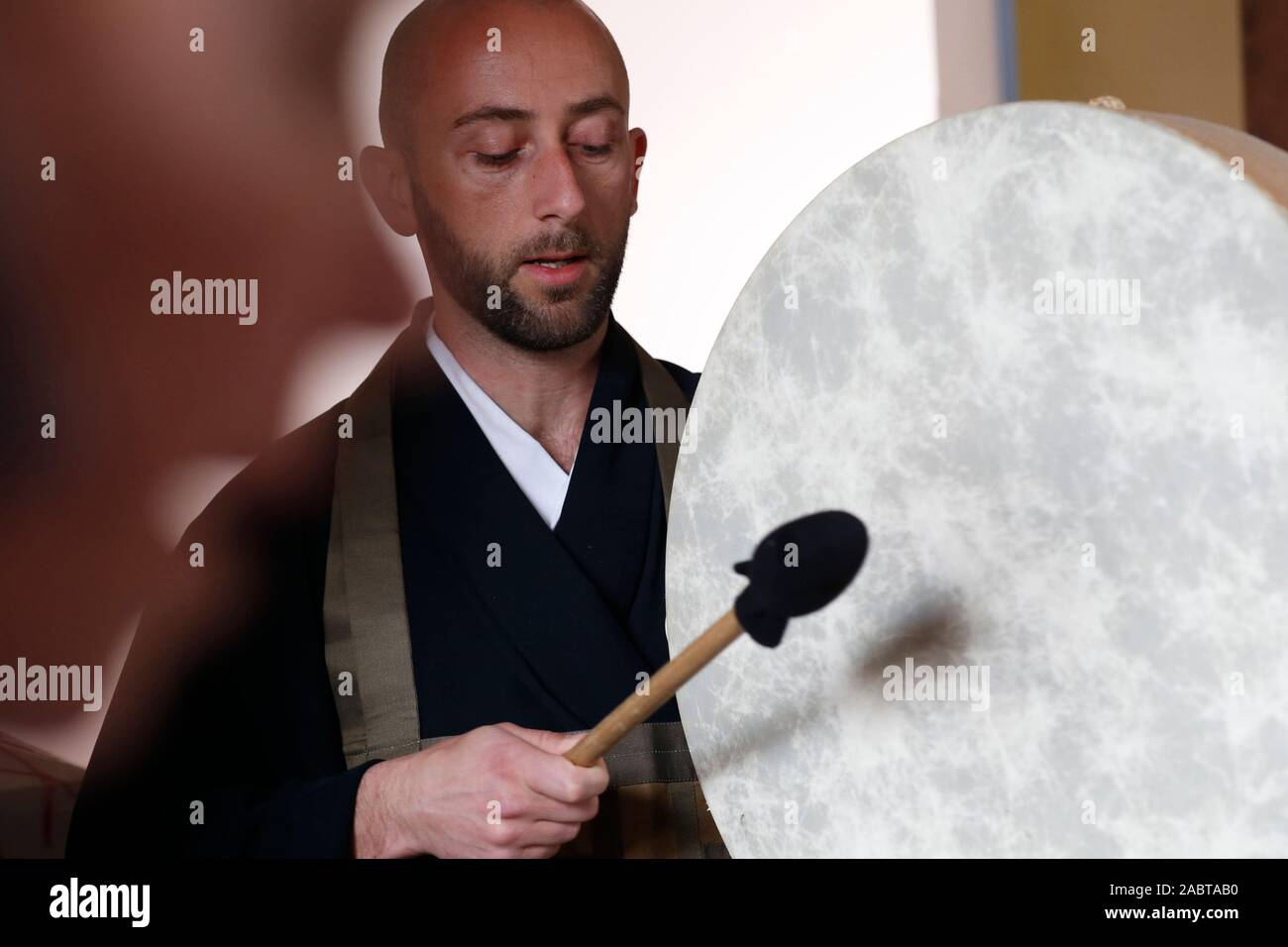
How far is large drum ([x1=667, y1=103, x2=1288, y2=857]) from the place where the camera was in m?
0.76

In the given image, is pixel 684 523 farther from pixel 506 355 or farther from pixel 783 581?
pixel 506 355

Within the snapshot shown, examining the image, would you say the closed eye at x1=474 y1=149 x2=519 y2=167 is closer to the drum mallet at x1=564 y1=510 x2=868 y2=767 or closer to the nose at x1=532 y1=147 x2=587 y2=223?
the nose at x1=532 y1=147 x2=587 y2=223

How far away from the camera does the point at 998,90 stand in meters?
1.65

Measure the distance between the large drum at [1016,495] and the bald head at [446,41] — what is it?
17.4 inches

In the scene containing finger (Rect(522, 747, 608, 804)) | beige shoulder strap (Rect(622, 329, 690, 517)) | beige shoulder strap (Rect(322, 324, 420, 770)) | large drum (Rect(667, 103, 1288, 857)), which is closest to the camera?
large drum (Rect(667, 103, 1288, 857))

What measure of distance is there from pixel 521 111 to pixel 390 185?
0.68ft

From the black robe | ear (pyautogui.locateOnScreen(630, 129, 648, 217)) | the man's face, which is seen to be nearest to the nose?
the man's face

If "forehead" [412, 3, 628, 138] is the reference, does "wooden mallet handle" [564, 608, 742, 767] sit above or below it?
below

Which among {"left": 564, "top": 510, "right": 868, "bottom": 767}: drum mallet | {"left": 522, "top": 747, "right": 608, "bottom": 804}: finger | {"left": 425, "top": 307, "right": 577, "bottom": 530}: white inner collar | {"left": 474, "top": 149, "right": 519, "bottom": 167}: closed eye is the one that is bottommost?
{"left": 522, "top": 747, "right": 608, "bottom": 804}: finger

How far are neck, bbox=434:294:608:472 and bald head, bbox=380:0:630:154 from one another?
22 centimetres

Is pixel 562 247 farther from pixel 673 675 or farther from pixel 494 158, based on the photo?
pixel 673 675

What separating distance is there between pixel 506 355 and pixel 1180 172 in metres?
0.74

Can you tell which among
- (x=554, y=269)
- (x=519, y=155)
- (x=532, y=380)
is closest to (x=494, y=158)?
(x=519, y=155)
